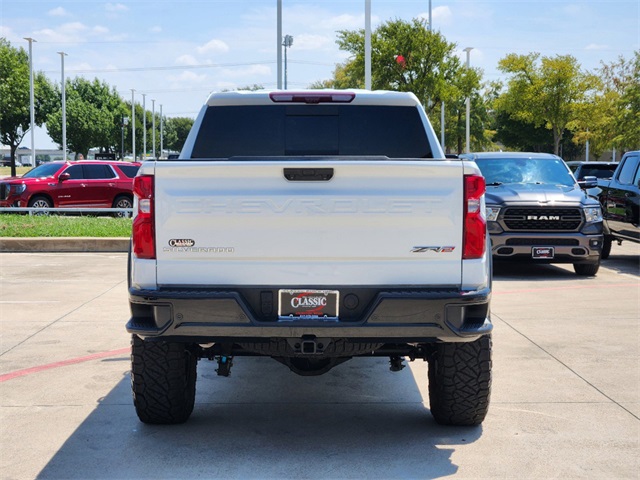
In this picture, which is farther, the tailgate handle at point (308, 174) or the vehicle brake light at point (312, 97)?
the vehicle brake light at point (312, 97)

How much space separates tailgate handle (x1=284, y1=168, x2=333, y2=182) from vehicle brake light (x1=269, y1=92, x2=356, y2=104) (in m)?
1.47

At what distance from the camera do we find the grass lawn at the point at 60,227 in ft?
60.2

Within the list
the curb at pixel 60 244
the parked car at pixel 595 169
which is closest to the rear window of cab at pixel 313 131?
the curb at pixel 60 244

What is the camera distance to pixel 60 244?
17.6 metres

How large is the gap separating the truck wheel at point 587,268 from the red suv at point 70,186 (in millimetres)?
15321

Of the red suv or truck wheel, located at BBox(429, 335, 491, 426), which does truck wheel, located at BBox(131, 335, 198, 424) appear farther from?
the red suv

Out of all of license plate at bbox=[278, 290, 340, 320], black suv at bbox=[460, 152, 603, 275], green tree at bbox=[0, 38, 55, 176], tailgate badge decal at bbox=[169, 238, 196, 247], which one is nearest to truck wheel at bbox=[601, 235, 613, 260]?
black suv at bbox=[460, 152, 603, 275]

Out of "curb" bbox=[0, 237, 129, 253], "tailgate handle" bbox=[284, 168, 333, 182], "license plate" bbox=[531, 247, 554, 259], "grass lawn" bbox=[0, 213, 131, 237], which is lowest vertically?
"curb" bbox=[0, 237, 129, 253]

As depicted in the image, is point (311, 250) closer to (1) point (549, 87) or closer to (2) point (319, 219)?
(2) point (319, 219)

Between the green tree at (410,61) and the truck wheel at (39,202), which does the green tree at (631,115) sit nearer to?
the green tree at (410,61)

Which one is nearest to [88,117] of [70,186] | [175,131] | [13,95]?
[13,95]

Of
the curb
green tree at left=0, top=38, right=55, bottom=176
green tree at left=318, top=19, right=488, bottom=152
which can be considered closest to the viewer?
the curb

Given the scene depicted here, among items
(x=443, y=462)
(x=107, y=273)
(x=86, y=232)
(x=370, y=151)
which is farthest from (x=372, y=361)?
(x=86, y=232)

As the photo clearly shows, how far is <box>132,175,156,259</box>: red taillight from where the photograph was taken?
4699mm
